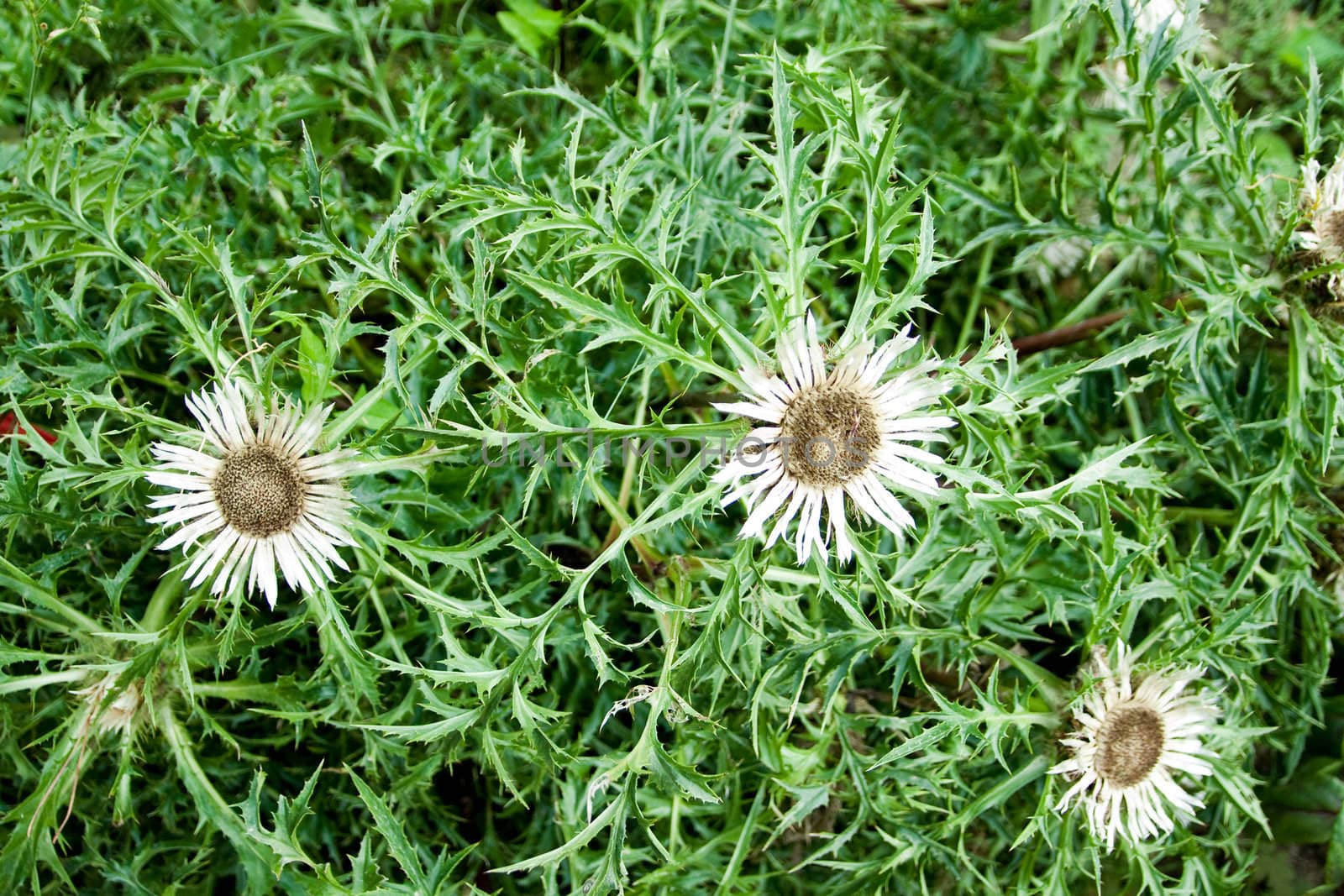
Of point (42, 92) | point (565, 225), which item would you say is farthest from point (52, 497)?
point (42, 92)

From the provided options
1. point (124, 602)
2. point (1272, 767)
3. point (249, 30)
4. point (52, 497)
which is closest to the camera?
point (52, 497)

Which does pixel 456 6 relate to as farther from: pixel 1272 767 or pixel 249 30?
pixel 1272 767

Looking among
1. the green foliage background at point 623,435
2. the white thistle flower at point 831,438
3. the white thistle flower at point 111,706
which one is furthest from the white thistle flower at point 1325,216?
the white thistle flower at point 111,706

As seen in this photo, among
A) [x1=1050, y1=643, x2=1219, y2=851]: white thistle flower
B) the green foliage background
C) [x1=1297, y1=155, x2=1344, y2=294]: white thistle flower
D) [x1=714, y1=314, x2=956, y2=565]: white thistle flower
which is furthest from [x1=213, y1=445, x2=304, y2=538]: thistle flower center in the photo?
[x1=1297, y1=155, x2=1344, y2=294]: white thistle flower

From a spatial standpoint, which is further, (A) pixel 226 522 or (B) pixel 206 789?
(B) pixel 206 789

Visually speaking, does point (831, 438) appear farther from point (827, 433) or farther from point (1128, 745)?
point (1128, 745)

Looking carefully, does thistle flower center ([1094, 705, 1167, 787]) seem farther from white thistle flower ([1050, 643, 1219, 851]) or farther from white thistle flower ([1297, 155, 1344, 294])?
white thistle flower ([1297, 155, 1344, 294])

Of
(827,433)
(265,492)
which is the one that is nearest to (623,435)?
(827,433)

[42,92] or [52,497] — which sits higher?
[42,92]
